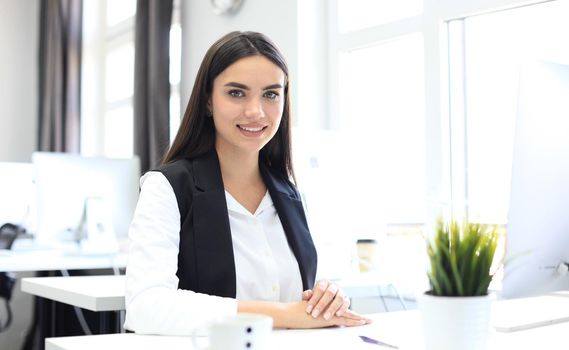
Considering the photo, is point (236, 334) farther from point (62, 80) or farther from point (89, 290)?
point (62, 80)

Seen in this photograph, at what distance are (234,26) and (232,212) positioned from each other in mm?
2227

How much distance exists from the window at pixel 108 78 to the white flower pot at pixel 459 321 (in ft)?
15.2

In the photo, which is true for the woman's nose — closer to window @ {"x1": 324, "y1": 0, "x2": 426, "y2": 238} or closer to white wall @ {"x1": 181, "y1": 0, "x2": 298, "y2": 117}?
window @ {"x1": 324, "y1": 0, "x2": 426, "y2": 238}

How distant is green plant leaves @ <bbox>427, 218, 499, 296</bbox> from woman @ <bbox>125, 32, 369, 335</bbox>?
478 mm

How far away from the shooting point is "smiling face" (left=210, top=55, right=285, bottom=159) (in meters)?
1.53

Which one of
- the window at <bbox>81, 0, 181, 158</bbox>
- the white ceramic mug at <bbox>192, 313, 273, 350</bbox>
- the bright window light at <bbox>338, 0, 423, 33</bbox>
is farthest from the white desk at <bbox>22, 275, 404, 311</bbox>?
the window at <bbox>81, 0, 181, 158</bbox>

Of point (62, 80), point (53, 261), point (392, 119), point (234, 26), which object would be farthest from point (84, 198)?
point (62, 80)

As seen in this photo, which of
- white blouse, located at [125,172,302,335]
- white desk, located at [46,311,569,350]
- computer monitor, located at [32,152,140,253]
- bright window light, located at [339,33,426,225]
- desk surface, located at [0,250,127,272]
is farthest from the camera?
bright window light, located at [339,33,426,225]

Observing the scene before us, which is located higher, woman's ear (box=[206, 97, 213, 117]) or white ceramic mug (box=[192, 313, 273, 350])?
woman's ear (box=[206, 97, 213, 117])

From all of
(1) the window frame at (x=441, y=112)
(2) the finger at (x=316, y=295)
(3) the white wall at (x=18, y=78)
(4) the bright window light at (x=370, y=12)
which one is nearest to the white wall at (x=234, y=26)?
(4) the bright window light at (x=370, y=12)

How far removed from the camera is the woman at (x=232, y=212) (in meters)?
1.29

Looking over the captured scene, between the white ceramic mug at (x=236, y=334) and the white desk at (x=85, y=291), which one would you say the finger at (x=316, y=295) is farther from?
the white desk at (x=85, y=291)

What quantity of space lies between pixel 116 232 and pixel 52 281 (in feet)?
2.94

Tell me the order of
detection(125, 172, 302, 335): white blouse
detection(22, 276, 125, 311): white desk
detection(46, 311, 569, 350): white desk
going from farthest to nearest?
detection(22, 276, 125, 311): white desk, detection(125, 172, 302, 335): white blouse, detection(46, 311, 569, 350): white desk
